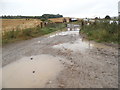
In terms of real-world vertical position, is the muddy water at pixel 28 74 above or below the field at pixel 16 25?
below

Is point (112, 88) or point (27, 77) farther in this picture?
point (27, 77)

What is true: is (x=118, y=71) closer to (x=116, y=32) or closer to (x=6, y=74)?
(x=6, y=74)

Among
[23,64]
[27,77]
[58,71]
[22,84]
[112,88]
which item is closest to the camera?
[112,88]

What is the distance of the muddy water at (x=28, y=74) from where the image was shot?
3.57m

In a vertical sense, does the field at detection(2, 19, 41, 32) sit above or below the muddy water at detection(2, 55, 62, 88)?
above

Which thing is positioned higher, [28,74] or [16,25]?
[16,25]

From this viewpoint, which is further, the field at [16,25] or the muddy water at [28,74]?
the field at [16,25]

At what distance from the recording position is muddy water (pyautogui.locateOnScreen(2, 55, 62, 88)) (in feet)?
11.7

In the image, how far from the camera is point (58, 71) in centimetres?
426

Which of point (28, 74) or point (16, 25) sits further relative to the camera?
point (16, 25)

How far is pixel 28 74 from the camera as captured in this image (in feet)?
13.9

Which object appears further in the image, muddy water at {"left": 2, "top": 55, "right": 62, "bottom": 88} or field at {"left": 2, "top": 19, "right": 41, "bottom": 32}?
field at {"left": 2, "top": 19, "right": 41, "bottom": 32}

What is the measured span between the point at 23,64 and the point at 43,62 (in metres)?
0.87

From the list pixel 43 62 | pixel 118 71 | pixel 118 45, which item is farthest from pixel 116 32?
pixel 43 62
